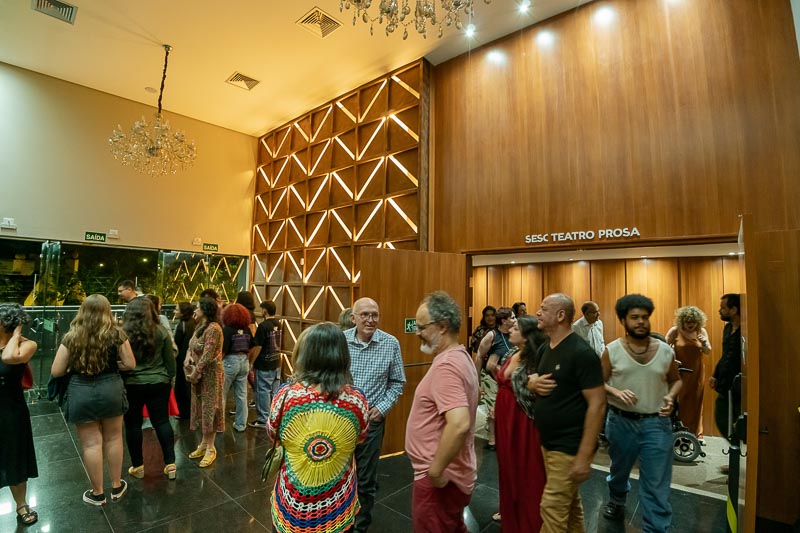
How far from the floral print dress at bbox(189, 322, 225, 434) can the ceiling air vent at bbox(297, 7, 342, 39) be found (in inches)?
155

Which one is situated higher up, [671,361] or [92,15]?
[92,15]

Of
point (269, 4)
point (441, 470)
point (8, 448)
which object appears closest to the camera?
point (441, 470)

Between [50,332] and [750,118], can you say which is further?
[50,332]

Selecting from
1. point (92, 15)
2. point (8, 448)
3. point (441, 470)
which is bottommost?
point (8, 448)

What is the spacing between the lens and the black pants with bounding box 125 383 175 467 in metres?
3.18

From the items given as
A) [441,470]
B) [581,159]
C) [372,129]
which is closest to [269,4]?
[372,129]

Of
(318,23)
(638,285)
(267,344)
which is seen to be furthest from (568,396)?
(318,23)

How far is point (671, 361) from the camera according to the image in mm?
2580

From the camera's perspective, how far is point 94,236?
666 centimetres

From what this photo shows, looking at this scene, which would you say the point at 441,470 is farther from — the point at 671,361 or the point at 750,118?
the point at 750,118

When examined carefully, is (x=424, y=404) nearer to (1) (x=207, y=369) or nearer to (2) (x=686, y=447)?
(1) (x=207, y=369)

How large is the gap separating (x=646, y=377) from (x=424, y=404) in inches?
68.3

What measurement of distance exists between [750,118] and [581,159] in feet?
4.53

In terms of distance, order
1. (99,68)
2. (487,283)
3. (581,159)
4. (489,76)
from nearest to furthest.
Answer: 1. (581,159)
2. (489,76)
3. (99,68)
4. (487,283)
